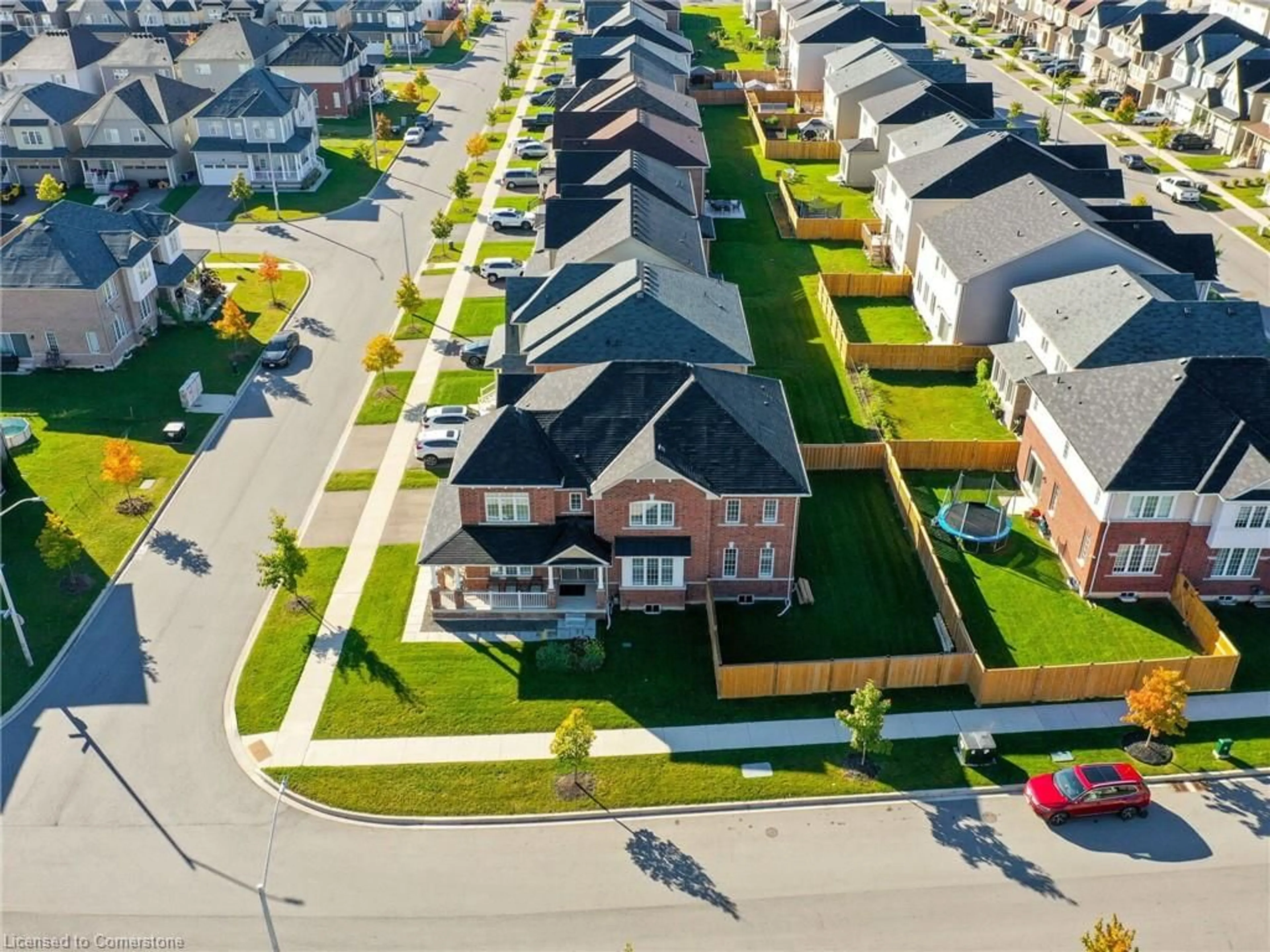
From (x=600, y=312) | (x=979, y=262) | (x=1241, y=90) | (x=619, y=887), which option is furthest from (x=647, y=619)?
(x=1241, y=90)

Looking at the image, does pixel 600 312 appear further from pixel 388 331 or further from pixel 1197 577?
pixel 1197 577

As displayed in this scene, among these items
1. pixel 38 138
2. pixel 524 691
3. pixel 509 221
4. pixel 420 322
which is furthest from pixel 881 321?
pixel 38 138

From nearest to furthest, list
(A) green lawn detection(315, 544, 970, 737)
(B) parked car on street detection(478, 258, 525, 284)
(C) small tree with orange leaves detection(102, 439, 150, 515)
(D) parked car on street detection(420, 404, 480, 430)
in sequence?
(A) green lawn detection(315, 544, 970, 737) → (C) small tree with orange leaves detection(102, 439, 150, 515) → (D) parked car on street detection(420, 404, 480, 430) → (B) parked car on street detection(478, 258, 525, 284)

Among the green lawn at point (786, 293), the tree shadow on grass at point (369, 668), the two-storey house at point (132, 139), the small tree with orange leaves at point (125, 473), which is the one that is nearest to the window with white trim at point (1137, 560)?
the green lawn at point (786, 293)

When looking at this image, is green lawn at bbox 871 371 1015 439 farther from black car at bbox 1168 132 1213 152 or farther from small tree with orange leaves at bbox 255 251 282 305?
black car at bbox 1168 132 1213 152

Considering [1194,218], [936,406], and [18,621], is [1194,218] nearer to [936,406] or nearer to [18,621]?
[936,406]

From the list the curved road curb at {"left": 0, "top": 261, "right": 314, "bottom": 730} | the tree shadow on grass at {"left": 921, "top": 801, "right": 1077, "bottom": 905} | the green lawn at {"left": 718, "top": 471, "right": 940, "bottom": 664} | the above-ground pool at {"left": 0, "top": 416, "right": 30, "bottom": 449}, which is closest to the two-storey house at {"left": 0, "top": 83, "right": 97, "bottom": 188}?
the curved road curb at {"left": 0, "top": 261, "right": 314, "bottom": 730}

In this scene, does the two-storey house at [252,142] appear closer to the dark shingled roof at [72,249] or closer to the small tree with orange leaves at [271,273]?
the small tree with orange leaves at [271,273]
